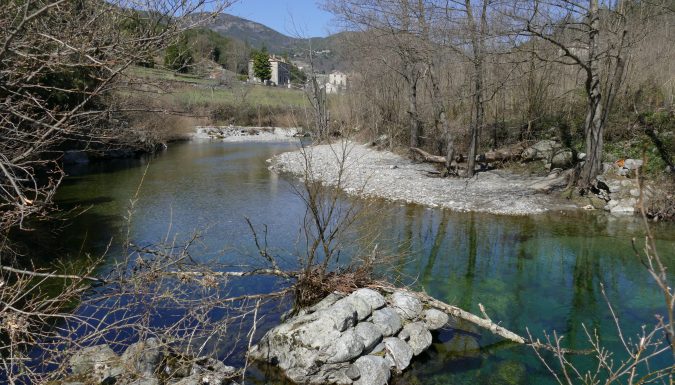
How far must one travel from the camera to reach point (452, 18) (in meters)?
12.6

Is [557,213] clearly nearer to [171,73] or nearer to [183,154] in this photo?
[171,73]

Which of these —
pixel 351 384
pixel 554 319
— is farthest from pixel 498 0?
pixel 351 384

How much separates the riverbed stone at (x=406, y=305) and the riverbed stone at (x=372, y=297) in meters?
0.16

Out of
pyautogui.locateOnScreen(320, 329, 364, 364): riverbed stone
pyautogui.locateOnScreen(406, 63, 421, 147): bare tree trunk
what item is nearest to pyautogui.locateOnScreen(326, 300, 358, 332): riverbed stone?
pyautogui.locateOnScreen(320, 329, 364, 364): riverbed stone

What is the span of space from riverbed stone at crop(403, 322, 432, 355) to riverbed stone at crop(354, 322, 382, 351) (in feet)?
1.21

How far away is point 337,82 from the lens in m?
27.8

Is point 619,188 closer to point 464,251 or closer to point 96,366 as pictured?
point 464,251

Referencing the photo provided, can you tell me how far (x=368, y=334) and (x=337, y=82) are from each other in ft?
77.8

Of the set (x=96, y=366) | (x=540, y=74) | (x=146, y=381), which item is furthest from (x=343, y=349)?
(x=540, y=74)

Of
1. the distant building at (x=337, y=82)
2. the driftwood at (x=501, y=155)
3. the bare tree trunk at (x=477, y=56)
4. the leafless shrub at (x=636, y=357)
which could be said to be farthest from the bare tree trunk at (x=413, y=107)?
the leafless shrub at (x=636, y=357)

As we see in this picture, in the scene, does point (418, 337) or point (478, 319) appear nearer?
point (418, 337)

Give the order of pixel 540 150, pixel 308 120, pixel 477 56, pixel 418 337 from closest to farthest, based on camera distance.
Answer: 1. pixel 418 337
2. pixel 477 56
3. pixel 308 120
4. pixel 540 150

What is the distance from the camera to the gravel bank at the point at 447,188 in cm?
1147

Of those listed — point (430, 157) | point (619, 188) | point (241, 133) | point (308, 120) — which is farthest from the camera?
point (241, 133)
